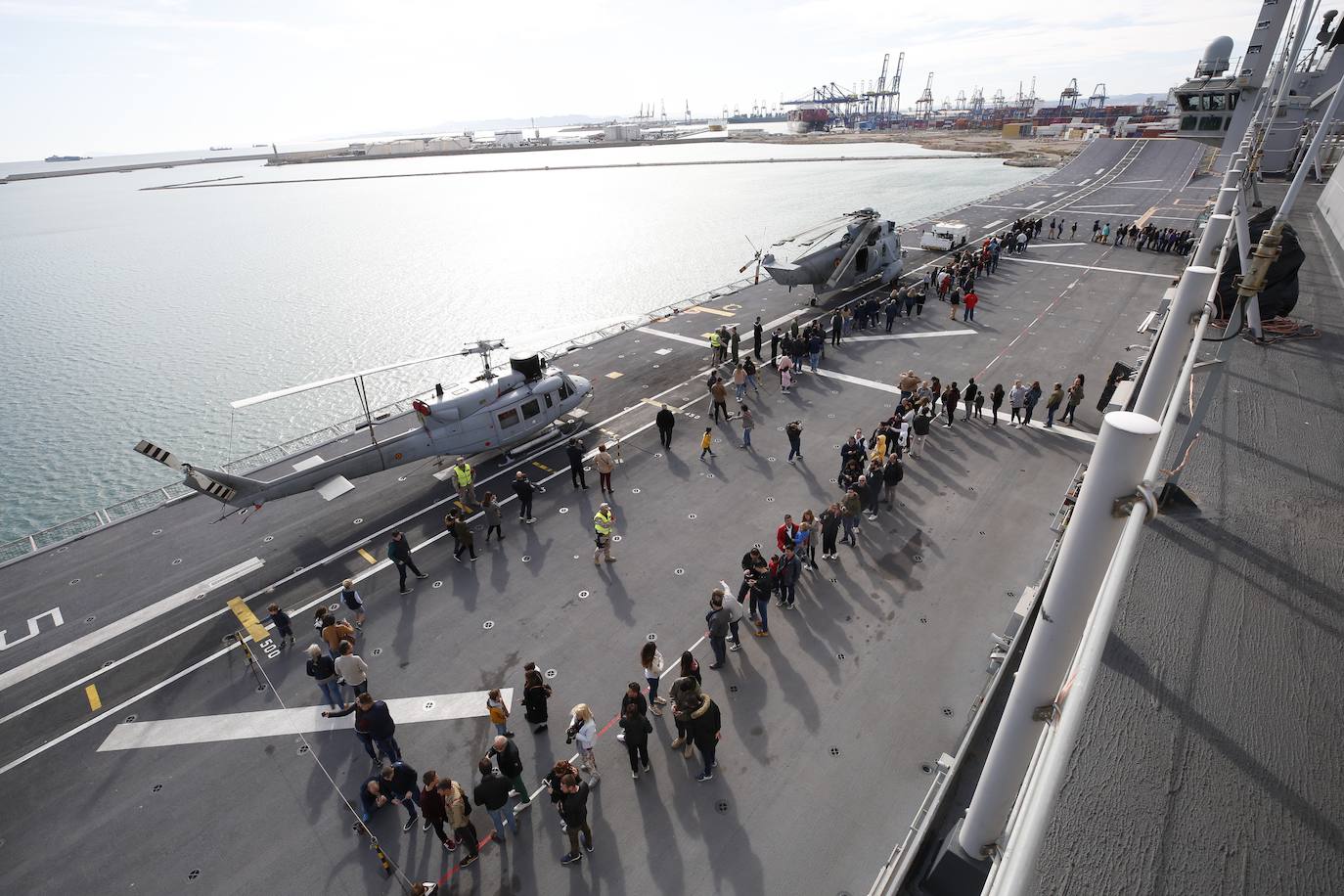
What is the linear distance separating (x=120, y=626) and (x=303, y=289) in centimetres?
4537

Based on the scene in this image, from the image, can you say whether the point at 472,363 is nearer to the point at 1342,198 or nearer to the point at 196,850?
the point at 196,850

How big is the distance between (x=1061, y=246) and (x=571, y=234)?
1976 inches

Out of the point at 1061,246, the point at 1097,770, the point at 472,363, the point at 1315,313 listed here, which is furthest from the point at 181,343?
the point at 1061,246

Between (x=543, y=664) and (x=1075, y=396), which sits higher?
(x=1075, y=396)

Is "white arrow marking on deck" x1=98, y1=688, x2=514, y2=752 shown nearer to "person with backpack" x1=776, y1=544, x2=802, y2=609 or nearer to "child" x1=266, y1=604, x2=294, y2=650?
"child" x1=266, y1=604, x2=294, y2=650

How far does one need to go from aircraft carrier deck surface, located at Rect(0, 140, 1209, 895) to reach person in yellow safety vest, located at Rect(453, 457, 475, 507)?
1.20 meters

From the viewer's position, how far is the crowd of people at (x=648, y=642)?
840cm

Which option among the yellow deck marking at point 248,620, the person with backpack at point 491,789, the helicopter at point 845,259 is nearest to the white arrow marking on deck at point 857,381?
the helicopter at point 845,259

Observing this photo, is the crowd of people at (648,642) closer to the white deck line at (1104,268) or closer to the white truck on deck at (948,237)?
the white deck line at (1104,268)

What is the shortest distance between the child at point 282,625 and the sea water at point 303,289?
11.4 meters

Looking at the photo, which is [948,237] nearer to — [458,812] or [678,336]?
[678,336]

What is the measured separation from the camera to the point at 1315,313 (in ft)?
43.7

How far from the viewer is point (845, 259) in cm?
2942

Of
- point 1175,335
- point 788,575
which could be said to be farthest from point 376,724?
point 1175,335
